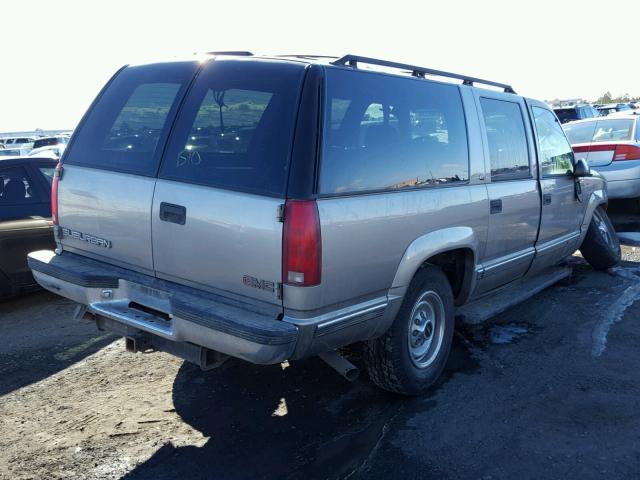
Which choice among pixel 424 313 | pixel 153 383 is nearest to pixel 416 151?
pixel 424 313

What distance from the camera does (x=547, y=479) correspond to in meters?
3.12

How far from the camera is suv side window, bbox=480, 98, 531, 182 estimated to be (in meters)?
4.57

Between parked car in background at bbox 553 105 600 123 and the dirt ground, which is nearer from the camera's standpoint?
the dirt ground

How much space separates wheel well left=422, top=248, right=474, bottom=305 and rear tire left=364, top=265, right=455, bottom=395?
175mm

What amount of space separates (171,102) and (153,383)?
1.95m

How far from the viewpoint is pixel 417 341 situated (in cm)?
411

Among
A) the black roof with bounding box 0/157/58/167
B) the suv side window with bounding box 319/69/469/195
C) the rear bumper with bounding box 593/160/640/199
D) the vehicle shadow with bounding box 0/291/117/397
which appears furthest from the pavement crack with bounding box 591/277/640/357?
the black roof with bounding box 0/157/58/167

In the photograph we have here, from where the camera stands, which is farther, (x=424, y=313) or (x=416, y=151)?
(x=424, y=313)

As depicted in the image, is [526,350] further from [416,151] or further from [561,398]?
[416,151]

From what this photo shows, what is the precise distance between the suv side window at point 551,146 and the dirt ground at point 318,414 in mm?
1437

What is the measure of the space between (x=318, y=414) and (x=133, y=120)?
2.15 m

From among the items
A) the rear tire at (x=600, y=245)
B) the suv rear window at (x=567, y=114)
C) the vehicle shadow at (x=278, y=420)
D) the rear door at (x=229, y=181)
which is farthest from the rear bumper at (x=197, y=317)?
the suv rear window at (x=567, y=114)

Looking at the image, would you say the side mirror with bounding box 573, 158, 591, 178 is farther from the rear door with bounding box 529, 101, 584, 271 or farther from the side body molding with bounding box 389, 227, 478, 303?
the side body molding with bounding box 389, 227, 478, 303

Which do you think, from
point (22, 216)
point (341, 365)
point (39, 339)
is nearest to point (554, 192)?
point (341, 365)
